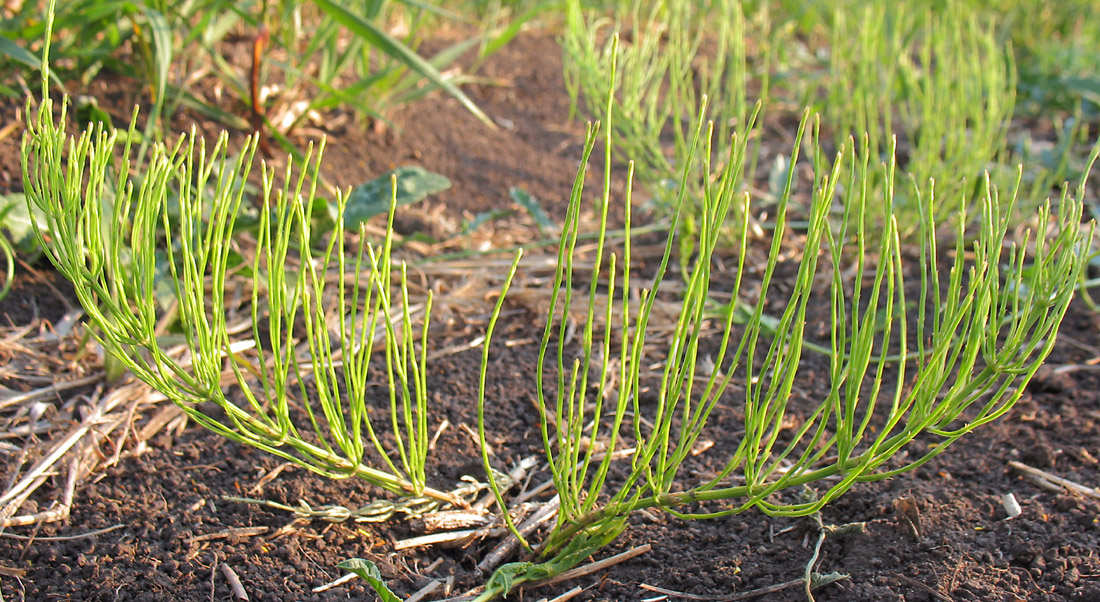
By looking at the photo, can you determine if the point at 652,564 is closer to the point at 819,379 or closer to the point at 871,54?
the point at 819,379

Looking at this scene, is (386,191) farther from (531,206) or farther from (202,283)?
(202,283)

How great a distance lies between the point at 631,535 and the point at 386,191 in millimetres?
903

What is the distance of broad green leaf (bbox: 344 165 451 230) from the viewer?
174 centimetres

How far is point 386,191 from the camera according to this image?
1785 millimetres

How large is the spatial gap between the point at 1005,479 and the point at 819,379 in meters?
0.37

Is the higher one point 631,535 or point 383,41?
point 383,41

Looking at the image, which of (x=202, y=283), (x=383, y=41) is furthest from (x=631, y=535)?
(x=383, y=41)

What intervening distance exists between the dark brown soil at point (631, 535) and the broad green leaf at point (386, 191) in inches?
16.0

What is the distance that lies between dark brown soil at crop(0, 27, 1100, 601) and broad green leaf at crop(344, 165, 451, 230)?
1.33 feet

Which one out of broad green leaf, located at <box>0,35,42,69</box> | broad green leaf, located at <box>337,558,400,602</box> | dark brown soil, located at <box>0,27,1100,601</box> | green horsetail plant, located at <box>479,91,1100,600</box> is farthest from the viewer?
broad green leaf, located at <box>0,35,42,69</box>

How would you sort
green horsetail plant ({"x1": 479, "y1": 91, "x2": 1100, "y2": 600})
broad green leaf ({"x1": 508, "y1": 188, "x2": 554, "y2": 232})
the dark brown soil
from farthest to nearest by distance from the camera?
broad green leaf ({"x1": 508, "y1": 188, "x2": 554, "y2": 232}) → the dark brown soil → green horsetail plant ({"x1": 479, "y1": 91, "x2": 1100, "y2": 600})

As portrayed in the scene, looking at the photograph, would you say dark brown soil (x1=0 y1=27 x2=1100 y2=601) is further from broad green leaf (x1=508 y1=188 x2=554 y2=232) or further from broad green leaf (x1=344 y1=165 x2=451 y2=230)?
broad green leaf (x1=508 y1=188 x2=554 y2=232)

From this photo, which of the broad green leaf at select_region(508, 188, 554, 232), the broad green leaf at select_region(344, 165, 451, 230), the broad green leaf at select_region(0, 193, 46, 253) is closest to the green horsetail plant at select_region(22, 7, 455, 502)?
the broad green leaf at select_region(0, 193, 46, 253)

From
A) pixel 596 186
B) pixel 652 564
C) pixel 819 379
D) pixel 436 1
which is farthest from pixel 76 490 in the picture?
pixel 436 1
